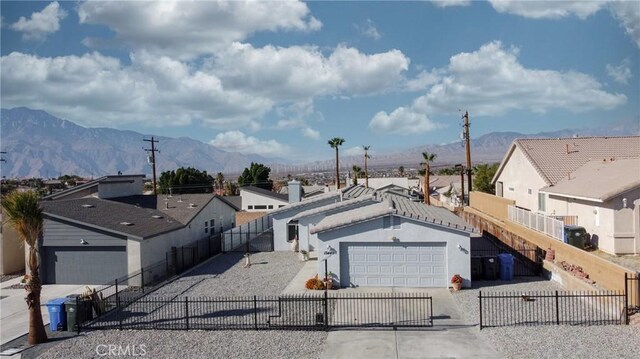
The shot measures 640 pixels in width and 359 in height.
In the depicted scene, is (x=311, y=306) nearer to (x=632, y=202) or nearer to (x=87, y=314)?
(x=87, y=314)

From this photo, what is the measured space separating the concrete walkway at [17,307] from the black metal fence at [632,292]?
19.8m

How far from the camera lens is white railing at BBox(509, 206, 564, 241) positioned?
26547 mm

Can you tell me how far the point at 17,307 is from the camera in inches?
826

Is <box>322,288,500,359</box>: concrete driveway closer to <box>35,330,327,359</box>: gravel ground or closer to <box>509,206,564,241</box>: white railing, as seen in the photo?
<box>35,330,327,359</box>: gravel ground

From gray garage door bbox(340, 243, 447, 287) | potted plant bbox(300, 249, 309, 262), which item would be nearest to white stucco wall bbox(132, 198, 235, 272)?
potted plant bbox(300, 249, 309, 262)

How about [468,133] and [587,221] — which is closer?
[587,221]

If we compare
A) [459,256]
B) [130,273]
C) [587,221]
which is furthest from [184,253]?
[587,221]

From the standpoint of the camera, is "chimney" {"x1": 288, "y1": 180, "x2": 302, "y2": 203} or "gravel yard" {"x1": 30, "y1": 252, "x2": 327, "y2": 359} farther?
"chimney" {"x1": 288, "y1": 180, "x2": 302, "y2": 203}

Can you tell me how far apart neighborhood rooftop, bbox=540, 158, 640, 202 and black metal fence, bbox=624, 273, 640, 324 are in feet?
29.4

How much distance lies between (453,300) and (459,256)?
8.22ft

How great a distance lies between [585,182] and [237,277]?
66.8 feet

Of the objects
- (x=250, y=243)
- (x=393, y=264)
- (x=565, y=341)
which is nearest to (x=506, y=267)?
(x=393, y=264)

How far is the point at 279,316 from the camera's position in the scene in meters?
17.4

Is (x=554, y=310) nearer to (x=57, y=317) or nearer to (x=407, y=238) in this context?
(x=407, y=238)
